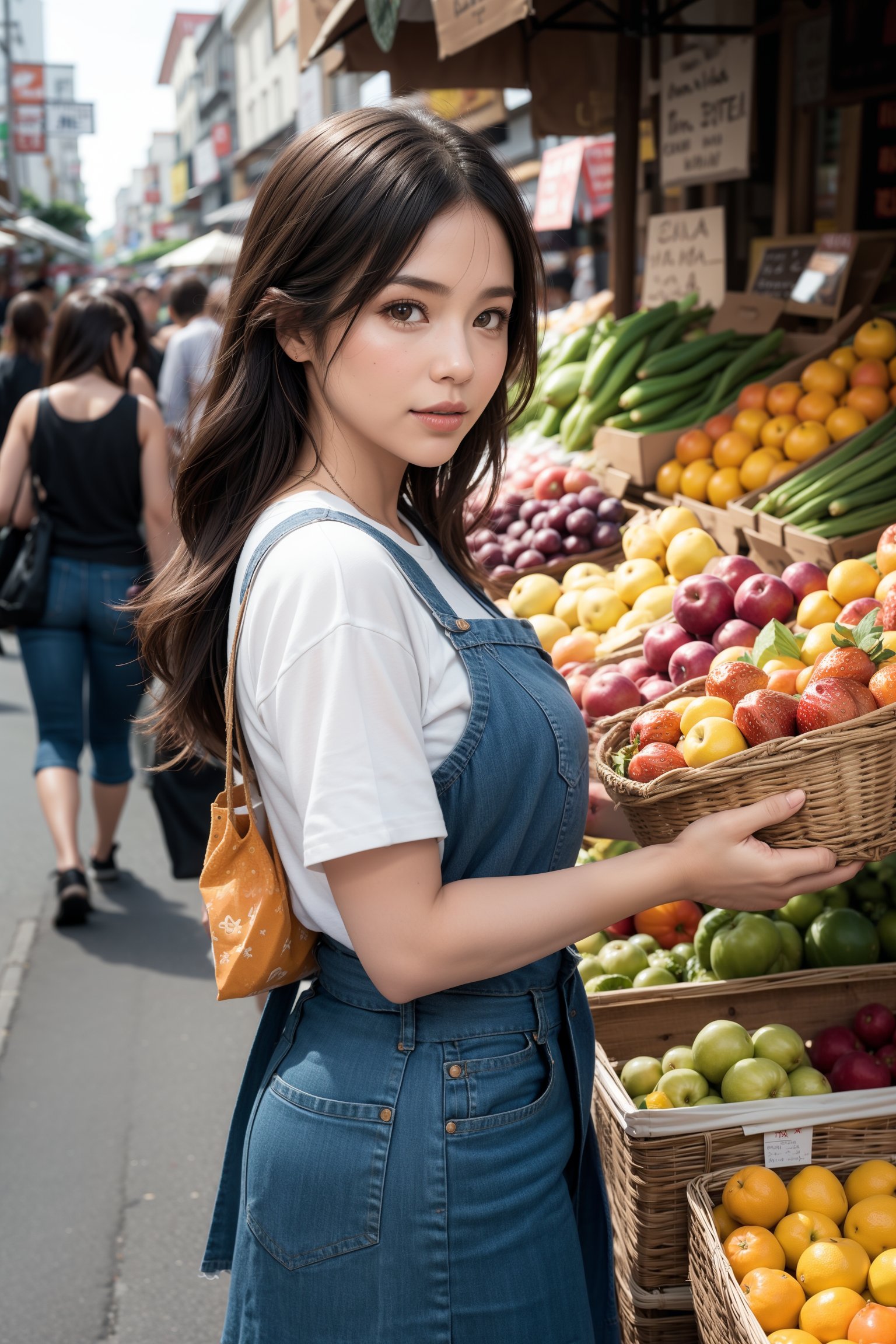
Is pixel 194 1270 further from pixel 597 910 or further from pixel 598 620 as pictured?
pixel 597 910

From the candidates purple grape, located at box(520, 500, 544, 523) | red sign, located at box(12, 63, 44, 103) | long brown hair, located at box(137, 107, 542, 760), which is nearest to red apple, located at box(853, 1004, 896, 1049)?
long brown hair, located at box(137, 107, 542, 760)

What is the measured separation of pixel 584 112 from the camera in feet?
18.0

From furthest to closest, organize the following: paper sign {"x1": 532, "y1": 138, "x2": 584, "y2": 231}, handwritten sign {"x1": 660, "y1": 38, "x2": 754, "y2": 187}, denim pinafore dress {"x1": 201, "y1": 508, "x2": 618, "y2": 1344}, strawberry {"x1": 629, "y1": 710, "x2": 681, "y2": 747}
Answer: paper sign {"x1": 532, "y1": 138, "x2": 584, "y2": 231} → handwritten sign {"x1": 660, "y1": 38, "x2": 754, "y2": 187} → strawberry {"x1": 629, "y1": 710, "x2": 681, "y2": 747} → denim pinafore dress {"x1": 201, "y1": 508, "x2": 618, "y2": 1344}

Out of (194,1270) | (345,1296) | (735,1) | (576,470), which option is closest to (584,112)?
(735,1)

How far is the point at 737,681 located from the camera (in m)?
1.91

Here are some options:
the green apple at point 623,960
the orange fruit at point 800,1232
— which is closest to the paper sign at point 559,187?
the green apple at point 623,960

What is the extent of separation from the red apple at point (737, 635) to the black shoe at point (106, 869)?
3495 millimetres

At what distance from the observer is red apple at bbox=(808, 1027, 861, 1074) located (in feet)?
7.45

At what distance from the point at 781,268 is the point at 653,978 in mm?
3192

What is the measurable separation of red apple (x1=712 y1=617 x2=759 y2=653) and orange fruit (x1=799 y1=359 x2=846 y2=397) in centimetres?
153

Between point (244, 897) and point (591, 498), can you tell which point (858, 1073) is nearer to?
point (244, 897)

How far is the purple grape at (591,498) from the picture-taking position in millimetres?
4195

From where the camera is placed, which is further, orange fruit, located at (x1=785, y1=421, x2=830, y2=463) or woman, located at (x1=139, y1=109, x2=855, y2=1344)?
orange fruit, located at (x1=785, y1=421, x2=830, y2=463)

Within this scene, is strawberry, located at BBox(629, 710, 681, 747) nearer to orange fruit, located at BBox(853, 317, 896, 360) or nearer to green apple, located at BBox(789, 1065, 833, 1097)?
green apple, located at BBox(789, 1065, 833, 1097)
